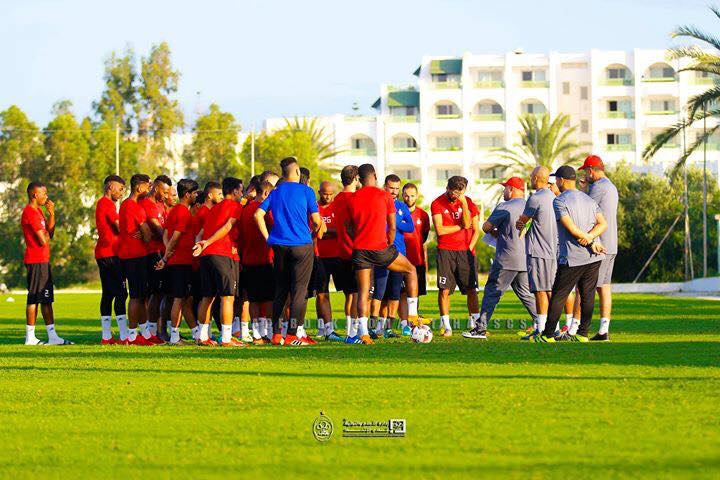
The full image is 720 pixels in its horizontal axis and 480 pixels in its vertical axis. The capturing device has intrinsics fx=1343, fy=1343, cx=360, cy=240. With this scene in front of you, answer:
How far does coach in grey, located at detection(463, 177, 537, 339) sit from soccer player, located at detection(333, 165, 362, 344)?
155 cm

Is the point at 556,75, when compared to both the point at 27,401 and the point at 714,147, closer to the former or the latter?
the point at 714,147

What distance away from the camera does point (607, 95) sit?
383 feet

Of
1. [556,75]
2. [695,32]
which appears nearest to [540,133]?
[556,75]

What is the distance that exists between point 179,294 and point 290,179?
2203 millimetres

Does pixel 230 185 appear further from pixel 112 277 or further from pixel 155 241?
pixel 112 277

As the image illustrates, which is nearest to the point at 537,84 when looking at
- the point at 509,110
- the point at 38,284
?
the point at 509,110

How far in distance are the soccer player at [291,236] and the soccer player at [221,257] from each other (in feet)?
1.30

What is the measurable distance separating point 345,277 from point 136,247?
9.75 ft

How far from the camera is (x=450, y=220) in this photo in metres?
18.7

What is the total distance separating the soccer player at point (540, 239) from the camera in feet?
55.1

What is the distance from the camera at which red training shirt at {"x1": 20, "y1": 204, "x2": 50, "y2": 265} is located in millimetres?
17609

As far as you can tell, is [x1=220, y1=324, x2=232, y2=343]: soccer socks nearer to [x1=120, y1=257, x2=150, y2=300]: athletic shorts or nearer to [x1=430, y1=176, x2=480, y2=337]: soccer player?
[x1=120, y1=257, x2=150, y2=300]: athletic shorts

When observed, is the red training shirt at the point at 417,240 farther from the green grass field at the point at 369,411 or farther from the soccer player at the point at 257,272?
the green grass field at the point at 369,411

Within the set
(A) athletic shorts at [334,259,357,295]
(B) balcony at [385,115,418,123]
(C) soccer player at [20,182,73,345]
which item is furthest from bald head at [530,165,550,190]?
(B) balcony at [385,115,418,123]
